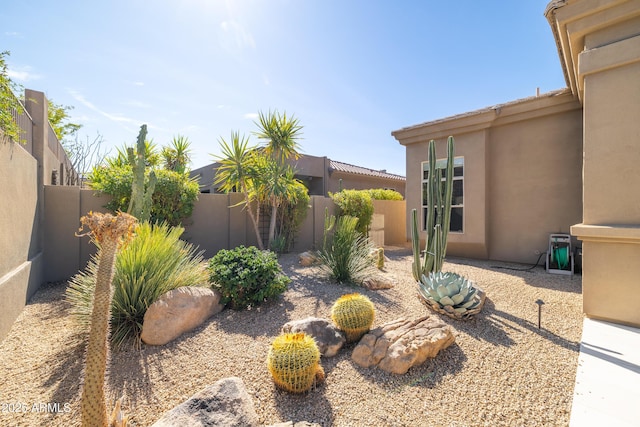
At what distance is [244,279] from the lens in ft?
13.3

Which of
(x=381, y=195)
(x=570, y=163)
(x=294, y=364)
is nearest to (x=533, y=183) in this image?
(x=570, y=163)

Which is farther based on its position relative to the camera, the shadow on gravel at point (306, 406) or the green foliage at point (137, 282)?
the green foliage at point (137, 282)

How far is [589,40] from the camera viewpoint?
4.20 metres

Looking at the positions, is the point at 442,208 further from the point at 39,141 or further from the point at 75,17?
the point at 39,141

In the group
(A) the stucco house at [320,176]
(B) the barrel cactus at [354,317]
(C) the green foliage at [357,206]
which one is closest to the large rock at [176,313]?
(B) the barrel cactus at [354,317]

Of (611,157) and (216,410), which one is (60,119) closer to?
(216,410)

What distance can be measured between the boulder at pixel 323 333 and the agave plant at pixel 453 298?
60.6 inches

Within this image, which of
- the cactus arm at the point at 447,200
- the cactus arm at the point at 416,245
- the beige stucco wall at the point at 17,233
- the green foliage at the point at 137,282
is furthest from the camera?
the cactus arm at the point at 416,245

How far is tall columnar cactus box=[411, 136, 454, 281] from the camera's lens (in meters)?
4.93

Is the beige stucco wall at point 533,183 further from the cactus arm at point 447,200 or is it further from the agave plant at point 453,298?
the agave plant at point 453,298

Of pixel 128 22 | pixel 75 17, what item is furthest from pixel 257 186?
pixel 75 17

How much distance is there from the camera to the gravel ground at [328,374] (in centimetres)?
226

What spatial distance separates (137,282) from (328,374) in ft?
8.54

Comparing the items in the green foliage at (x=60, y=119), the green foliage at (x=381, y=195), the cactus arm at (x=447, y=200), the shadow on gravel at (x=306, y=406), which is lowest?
the shadow on gravel at (x=306, y=406)
